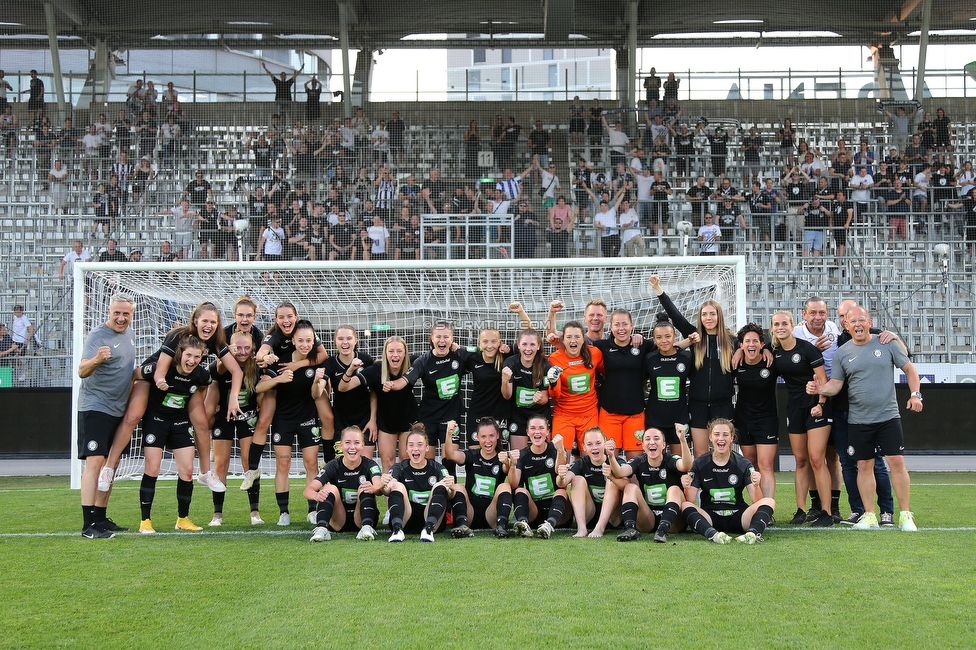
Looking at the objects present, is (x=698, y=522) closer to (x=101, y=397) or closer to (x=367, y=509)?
(x=367, y=509)

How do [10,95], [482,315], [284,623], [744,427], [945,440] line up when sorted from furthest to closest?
[10,95], [945,440], [482,315], [744,427], [284,623]

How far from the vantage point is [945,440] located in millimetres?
13945

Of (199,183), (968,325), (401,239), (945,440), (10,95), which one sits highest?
(10,95)

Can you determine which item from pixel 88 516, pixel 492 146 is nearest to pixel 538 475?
pixel 88 516

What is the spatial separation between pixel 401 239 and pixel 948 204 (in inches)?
428

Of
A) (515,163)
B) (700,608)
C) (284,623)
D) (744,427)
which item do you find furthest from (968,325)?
(284,623)

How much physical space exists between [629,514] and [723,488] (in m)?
0.74

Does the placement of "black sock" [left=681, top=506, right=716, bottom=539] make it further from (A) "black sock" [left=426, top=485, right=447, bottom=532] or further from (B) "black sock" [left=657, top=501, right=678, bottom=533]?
(A) "black sock" [left=426, top=485, right=447, bottom=532]

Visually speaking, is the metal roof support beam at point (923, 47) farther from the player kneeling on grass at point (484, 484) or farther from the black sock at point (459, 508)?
the black sock at point (459, 508)

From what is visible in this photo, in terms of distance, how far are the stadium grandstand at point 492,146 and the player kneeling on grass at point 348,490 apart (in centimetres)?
859

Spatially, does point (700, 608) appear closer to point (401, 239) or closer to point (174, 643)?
point (174, 643)

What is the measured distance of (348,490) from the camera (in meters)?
7.13

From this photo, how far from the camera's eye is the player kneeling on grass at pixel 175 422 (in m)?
7.29

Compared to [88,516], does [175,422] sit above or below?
above
